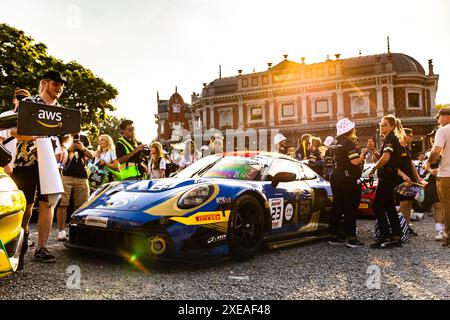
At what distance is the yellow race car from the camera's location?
7.69 feet

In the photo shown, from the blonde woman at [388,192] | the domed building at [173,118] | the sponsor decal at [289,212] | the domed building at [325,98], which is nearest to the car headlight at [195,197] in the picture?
the sponsor decal at [289,212]

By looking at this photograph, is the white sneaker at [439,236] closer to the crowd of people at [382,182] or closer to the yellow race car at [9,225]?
the crowd of people at [382,182]

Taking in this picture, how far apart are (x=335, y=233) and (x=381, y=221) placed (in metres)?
0.62

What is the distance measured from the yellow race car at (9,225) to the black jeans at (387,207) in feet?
14.1

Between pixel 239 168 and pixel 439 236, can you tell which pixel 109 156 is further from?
pixel 439 236

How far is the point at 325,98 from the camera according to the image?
35.5m

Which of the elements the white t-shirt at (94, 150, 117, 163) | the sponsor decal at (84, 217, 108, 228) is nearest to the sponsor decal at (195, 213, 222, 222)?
the sponsor decal at (84, 217, 108, 228)

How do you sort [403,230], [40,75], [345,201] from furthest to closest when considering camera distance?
[40,75] < [403,230] < [345,201]

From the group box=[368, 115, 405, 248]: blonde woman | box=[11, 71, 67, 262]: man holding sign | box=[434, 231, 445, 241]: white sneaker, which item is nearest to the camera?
box=[11, 71, 67, 262]: man holding sign

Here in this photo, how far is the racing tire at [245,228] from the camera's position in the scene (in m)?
3.95

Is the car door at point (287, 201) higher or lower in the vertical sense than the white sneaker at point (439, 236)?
higher

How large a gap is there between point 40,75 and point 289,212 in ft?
74.4

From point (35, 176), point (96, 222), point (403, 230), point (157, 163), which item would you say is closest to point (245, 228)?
point (96, 222)

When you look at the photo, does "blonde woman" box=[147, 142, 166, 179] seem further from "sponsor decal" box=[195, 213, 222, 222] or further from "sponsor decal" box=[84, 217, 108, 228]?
"sponsor decal" box=[195, 213, 222, 222]
